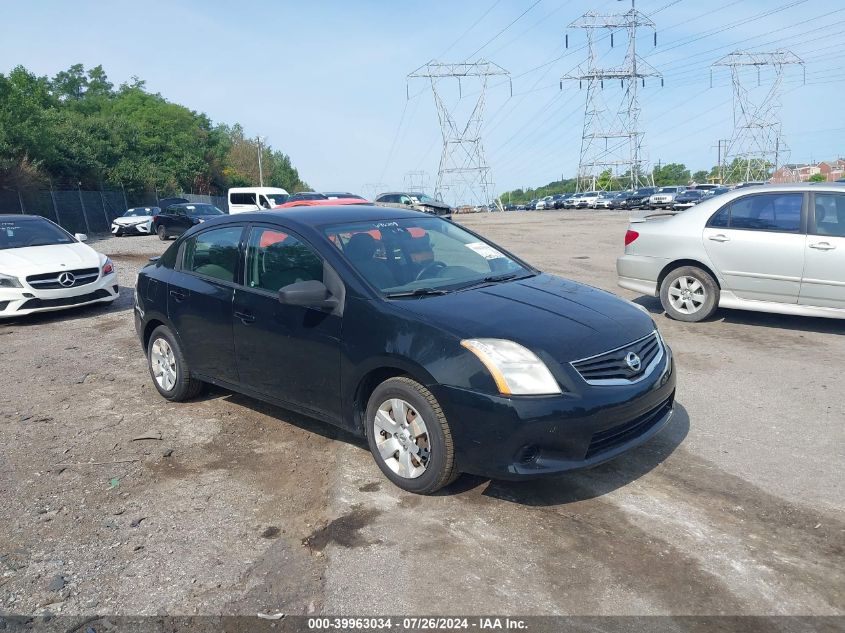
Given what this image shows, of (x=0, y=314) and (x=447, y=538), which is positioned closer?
(x=447, y=538)

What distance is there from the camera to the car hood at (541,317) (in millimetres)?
3857

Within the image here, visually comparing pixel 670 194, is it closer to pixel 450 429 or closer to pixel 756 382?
pixel 756 382

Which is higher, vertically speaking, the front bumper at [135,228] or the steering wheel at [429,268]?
the steering wheel at [429,268]

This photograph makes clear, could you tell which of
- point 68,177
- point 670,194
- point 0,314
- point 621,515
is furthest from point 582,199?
point 621,515

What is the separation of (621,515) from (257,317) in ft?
8.82

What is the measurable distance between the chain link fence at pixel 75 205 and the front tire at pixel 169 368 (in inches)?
1057

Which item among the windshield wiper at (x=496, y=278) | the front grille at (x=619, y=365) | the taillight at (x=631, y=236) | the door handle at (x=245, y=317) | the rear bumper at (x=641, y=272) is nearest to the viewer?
the front grille at (x=619, y=365)

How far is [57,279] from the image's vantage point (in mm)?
9875

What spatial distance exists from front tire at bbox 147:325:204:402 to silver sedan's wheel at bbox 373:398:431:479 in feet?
7.45

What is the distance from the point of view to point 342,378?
432 centimetres

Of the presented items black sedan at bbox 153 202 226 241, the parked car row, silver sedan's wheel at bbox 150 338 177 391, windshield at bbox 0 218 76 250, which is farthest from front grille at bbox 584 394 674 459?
the parked car row

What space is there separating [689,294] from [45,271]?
8574 millimetres

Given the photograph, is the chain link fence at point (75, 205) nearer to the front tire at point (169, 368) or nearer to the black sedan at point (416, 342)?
the front tire at point (169, 368)

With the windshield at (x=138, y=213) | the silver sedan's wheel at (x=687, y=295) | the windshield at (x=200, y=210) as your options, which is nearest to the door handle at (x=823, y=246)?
the silver sedan's wheel at (x=687, y=295)
